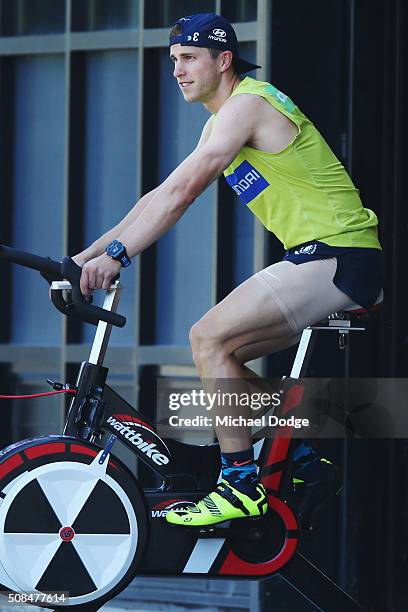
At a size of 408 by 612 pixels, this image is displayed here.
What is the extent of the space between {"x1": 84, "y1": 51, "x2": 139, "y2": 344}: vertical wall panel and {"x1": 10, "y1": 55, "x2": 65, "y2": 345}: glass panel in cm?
15

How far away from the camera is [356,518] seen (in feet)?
20.4

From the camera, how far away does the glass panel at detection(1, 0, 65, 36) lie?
21.1 feet

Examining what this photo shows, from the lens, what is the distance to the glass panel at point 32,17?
21.1ft

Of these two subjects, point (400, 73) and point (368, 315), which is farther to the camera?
point (400, 73)

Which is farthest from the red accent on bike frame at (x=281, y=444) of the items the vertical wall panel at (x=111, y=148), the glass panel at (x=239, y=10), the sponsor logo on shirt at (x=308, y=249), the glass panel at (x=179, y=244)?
the glass panel at (x=239, y=10)

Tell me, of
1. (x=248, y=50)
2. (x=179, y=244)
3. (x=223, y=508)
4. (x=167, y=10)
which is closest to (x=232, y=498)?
(x=223, y=508)

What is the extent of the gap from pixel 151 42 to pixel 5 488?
2890 mm

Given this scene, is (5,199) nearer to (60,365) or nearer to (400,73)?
(60,365)

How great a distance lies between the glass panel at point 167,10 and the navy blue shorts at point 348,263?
232 cm

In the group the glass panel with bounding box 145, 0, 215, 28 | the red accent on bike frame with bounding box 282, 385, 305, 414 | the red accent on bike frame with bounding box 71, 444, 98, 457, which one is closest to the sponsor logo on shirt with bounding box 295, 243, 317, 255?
the red accent on bike frame with bounding box 282, 385, 305, 414

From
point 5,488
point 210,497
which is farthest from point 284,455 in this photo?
point 5,488

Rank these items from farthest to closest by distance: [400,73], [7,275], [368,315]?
1. [7,275]
2. [400,73]
3. [368,315]

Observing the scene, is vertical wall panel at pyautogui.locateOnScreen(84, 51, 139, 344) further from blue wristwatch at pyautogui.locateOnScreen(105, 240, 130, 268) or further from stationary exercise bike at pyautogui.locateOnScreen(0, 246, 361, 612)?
blue wristwatch at pyautogui.locateOnScreen(105, 240, 130, 268)

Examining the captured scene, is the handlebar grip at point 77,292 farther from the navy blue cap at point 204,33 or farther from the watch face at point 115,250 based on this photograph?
the navy blue cap at point 204,33
